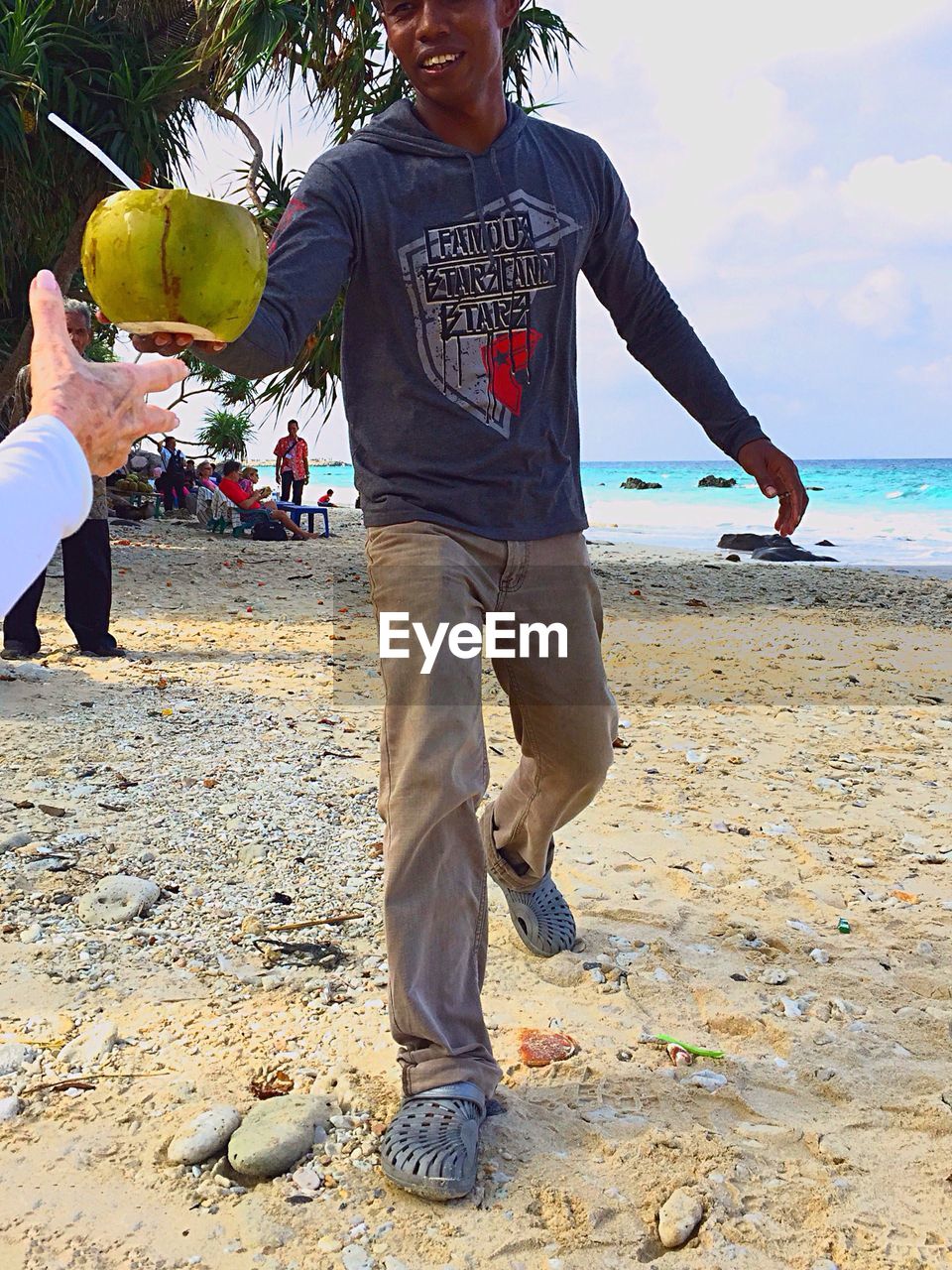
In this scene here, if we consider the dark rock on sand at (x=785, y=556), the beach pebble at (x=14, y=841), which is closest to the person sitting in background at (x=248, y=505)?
the dark rock on sand at (x=785, y=556)

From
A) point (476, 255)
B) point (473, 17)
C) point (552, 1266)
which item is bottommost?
point (552, 1266)

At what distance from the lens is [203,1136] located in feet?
6.71

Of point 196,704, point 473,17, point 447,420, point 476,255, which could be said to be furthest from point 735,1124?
point 196,704

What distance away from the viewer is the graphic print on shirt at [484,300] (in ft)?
7.38

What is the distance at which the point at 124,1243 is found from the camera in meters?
1.81

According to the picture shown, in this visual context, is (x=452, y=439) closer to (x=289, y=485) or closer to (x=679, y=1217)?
(x=679, y=1217)

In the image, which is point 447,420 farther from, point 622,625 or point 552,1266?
point 622,625

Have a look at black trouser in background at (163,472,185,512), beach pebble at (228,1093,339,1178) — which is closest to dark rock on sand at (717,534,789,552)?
black trouser in background at (163,472,185,512)

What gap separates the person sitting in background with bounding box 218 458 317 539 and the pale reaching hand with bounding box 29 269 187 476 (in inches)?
532

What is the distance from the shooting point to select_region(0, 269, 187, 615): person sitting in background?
1.13m

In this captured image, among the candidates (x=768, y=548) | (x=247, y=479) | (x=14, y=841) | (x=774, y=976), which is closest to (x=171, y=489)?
(x=247, y=479)

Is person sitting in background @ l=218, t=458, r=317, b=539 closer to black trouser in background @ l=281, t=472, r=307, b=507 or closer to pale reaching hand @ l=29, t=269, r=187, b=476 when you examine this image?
black trouser in background @ l=281, t=472, r=307, b=507

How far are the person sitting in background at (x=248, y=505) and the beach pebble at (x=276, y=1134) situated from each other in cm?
1296

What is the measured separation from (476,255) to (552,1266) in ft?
6.10
